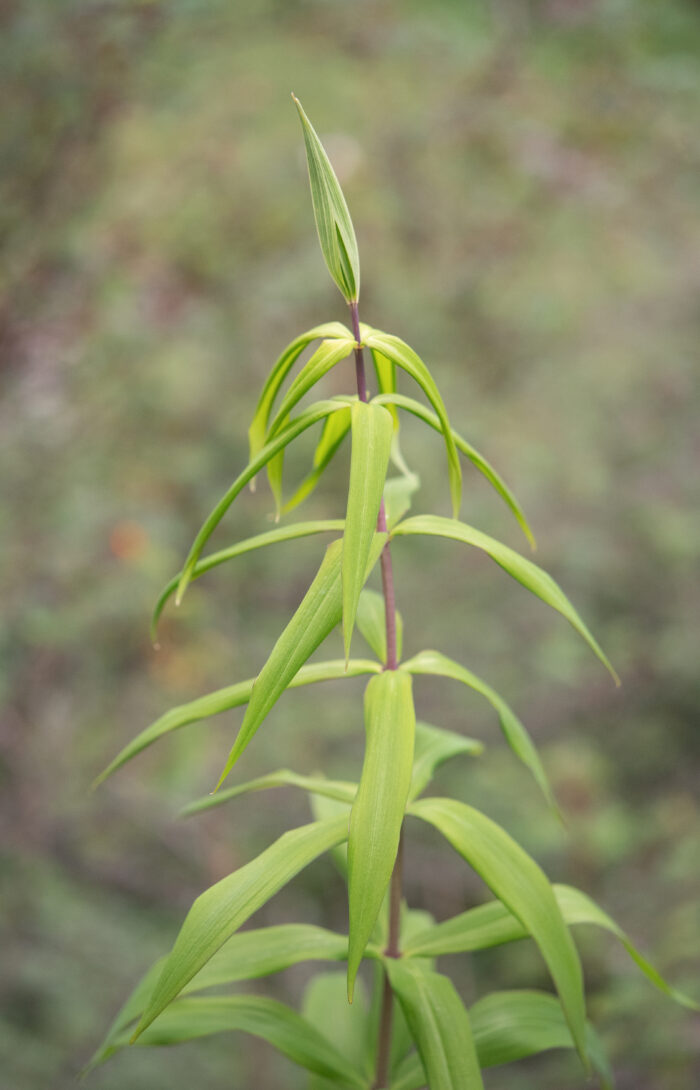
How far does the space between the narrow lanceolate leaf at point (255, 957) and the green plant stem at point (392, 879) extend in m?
0.03

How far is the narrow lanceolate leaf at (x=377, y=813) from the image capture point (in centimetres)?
37

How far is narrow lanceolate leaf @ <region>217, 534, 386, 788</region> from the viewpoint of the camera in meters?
0.38

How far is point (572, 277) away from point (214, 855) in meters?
1.66

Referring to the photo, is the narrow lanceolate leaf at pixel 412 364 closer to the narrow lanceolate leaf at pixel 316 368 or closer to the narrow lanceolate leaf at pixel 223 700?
the narrow lanceolate leaf at pixel 316 368

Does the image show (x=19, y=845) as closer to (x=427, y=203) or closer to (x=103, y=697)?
(x=103, y=697)

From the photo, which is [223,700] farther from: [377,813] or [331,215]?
[331,215]

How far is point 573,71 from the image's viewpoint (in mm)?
2459

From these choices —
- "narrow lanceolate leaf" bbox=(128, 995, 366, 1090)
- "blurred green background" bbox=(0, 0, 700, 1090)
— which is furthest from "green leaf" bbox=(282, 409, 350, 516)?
"blurred green background" bbox=(0, 0, 700, 1090)

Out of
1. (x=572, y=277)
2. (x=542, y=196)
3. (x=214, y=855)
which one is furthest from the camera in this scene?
(x=542, y=196)

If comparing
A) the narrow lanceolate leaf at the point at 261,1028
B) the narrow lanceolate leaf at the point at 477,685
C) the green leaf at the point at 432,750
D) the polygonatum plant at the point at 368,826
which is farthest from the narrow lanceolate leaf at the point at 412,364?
the narrow lanceolate leaf at the point at 261,1028

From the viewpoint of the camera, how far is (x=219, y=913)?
0.41 metres

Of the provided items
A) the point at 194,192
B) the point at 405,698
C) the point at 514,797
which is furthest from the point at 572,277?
the point at 405,698

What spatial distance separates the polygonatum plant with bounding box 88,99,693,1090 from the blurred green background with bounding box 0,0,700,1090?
602mm

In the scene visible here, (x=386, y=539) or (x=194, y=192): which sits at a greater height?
(x=194, y=192)
